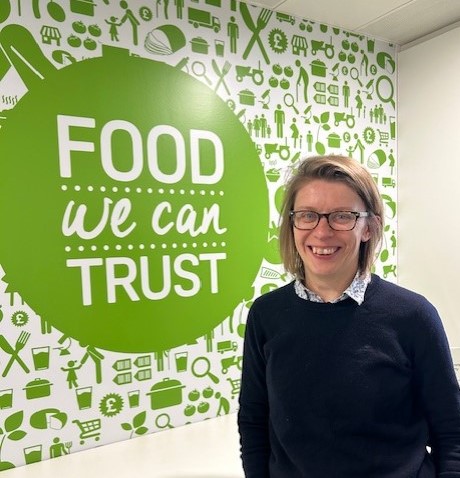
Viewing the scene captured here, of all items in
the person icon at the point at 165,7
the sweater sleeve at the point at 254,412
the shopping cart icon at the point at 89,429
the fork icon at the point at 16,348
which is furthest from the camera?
the person icon at the point at 165,7

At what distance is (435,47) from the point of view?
2.07 meters

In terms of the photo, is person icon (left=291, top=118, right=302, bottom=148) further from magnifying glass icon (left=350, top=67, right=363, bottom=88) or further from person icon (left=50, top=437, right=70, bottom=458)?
person icon (left=50, top=437, right=70, bottom=458)

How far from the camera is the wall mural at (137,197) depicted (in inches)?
56.7

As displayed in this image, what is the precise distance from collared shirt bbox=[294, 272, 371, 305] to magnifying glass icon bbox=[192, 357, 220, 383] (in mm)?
835

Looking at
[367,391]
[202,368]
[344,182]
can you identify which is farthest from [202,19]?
[367,391]

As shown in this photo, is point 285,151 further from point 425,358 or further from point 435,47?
point 425,358

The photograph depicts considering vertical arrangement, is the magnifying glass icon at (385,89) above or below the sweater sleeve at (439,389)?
above

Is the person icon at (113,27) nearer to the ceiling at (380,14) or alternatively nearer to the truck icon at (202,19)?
the truck icon at (202,19)

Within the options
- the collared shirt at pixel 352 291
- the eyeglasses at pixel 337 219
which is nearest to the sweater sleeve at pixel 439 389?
the collared shirt at pixel 352 291

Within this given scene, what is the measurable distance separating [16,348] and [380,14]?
190cm

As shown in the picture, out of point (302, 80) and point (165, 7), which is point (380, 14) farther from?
point (165, 7)

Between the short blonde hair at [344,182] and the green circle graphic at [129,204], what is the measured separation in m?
0.69

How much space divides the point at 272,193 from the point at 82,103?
81 cm

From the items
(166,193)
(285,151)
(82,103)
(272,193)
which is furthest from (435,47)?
(82,103)
